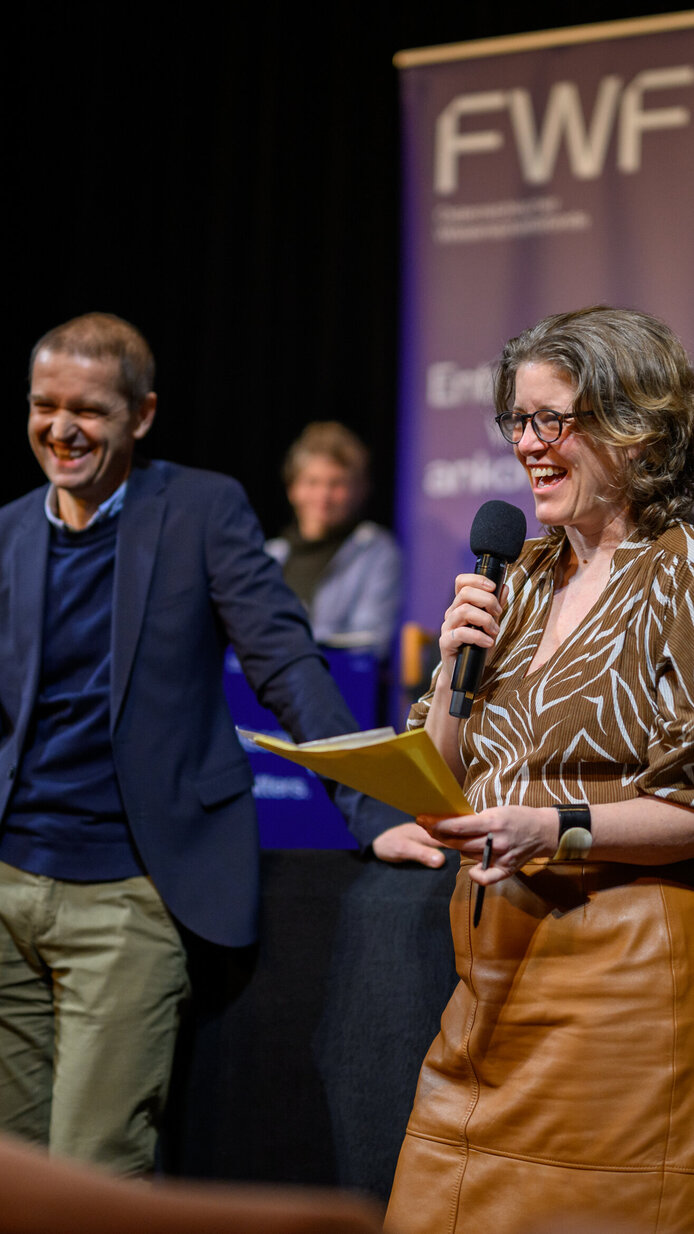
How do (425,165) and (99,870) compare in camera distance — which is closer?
(99,870)

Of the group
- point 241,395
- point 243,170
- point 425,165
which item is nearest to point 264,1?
point 243,170

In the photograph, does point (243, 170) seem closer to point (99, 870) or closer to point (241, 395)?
point (241, 395)

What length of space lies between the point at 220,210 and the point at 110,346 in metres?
4.53

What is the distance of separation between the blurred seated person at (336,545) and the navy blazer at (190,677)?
3.46 m

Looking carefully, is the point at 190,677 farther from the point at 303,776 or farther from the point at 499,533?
the point at 303,776

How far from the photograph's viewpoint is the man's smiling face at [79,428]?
2.23 metres

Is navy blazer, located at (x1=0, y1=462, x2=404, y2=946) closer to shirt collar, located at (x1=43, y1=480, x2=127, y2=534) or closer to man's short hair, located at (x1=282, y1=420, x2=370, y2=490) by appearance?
shirt collar, located at (x1=43, y1=480, x2=127, y2=534)

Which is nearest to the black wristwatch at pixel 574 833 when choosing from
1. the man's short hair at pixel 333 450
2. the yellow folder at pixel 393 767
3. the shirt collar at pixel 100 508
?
the yellow folder at pixel 393 767

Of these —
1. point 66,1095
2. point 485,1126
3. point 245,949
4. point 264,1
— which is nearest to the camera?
point 485,1126

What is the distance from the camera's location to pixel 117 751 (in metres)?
2.02

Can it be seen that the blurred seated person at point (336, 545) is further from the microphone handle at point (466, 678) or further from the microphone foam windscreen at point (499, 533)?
the microphone handle at point (466, 678)

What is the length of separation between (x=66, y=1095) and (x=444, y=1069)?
28.4 inches

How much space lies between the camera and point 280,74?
627cm

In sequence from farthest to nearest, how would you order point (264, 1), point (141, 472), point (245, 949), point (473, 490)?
point (264, 1)
point (473, 490)
point (141, 472)
point (245, 949)
